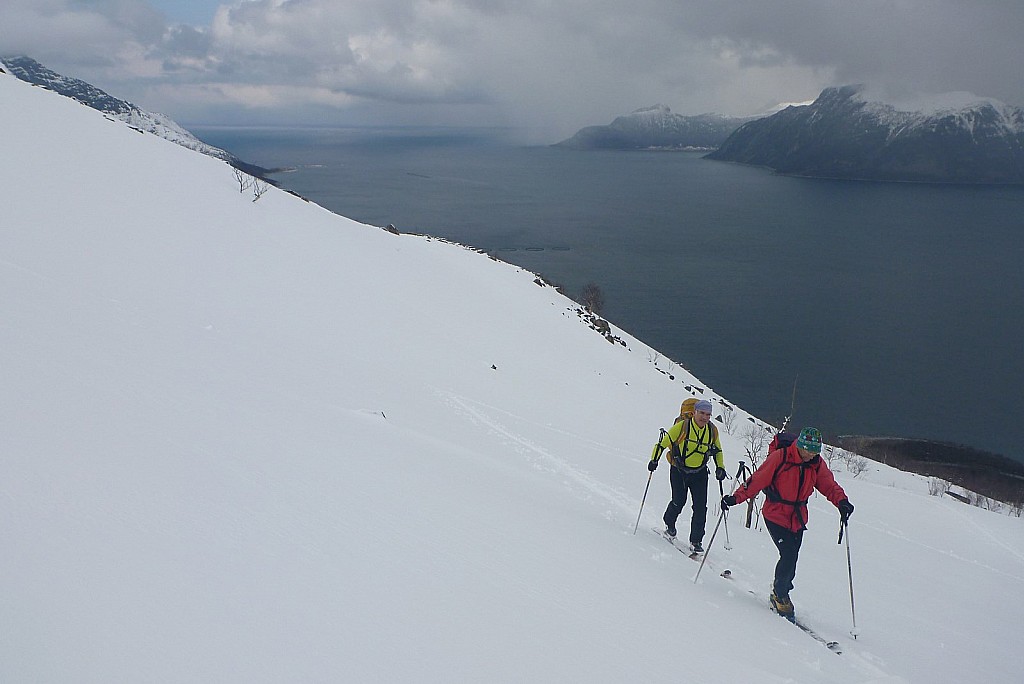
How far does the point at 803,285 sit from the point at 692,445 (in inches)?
2848

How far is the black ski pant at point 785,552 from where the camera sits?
5820 mm

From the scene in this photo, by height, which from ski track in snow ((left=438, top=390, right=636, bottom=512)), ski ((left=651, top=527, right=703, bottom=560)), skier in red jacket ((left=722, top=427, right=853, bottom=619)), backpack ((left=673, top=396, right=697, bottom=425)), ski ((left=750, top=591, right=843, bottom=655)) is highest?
backpack ((left=673, top=396, right=697, bottom=425))

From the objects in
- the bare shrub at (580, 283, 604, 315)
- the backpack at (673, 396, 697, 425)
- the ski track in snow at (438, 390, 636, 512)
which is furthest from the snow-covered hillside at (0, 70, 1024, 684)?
the bare shrub at (580, 283, 604, 315)

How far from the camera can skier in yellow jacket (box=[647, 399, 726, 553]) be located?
22.7ft

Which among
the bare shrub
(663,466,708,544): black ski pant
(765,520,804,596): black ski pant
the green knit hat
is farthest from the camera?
the bare shrub

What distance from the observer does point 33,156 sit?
17.1m

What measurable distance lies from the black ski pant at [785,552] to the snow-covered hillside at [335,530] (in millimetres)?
384

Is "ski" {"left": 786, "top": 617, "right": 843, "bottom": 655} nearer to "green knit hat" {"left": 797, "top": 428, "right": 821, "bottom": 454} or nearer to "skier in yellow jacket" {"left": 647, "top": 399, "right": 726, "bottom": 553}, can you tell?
"skier in yellow jacket" {"left": 647, "top": 399, "right": 726, "bottom": 553}

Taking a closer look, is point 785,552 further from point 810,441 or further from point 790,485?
point 810,441

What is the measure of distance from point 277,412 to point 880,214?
148 meters

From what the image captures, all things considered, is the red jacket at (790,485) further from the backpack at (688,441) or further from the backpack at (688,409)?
the backpack at (688,409)

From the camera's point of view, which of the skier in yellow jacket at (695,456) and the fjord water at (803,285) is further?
the fjord water at (803,285)

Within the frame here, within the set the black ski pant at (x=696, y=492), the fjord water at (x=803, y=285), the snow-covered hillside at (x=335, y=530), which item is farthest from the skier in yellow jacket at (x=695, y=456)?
the fjord water at (x=803, y=285)

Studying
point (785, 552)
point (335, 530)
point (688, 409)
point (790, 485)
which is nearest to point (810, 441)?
point (790, 485)
